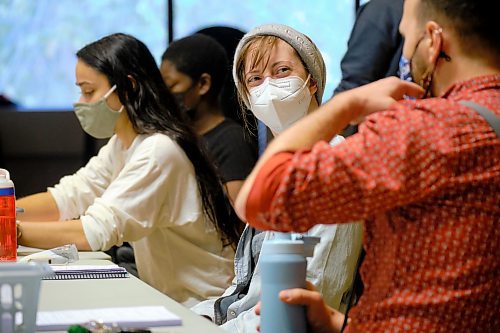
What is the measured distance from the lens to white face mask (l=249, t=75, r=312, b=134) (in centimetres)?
231

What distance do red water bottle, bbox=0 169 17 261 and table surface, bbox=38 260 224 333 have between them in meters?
0.36

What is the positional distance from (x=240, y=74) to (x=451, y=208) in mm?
1140

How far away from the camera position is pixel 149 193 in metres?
3.06

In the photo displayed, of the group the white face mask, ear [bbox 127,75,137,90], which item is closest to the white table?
ear [bbox 127,75,137,90]

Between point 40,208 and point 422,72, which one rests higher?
point 422,72

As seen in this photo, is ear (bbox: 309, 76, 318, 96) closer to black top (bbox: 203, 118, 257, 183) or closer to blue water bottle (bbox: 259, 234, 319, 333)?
blue water bottle (bbox: 259, 234, 319, 333)

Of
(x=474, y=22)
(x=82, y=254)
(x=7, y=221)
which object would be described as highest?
(x=474, y=22)

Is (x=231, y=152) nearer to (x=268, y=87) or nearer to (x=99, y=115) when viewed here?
(x=99, y=115)

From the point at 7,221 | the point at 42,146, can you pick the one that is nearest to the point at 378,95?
the point at 7,221

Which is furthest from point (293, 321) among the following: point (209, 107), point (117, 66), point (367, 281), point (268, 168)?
point (209, 107)

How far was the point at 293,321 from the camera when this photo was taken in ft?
4.84

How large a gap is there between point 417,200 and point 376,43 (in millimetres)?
1982

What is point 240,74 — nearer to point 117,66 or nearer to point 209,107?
point 117,66

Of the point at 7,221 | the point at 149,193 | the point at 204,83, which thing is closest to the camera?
the point at 7,221
